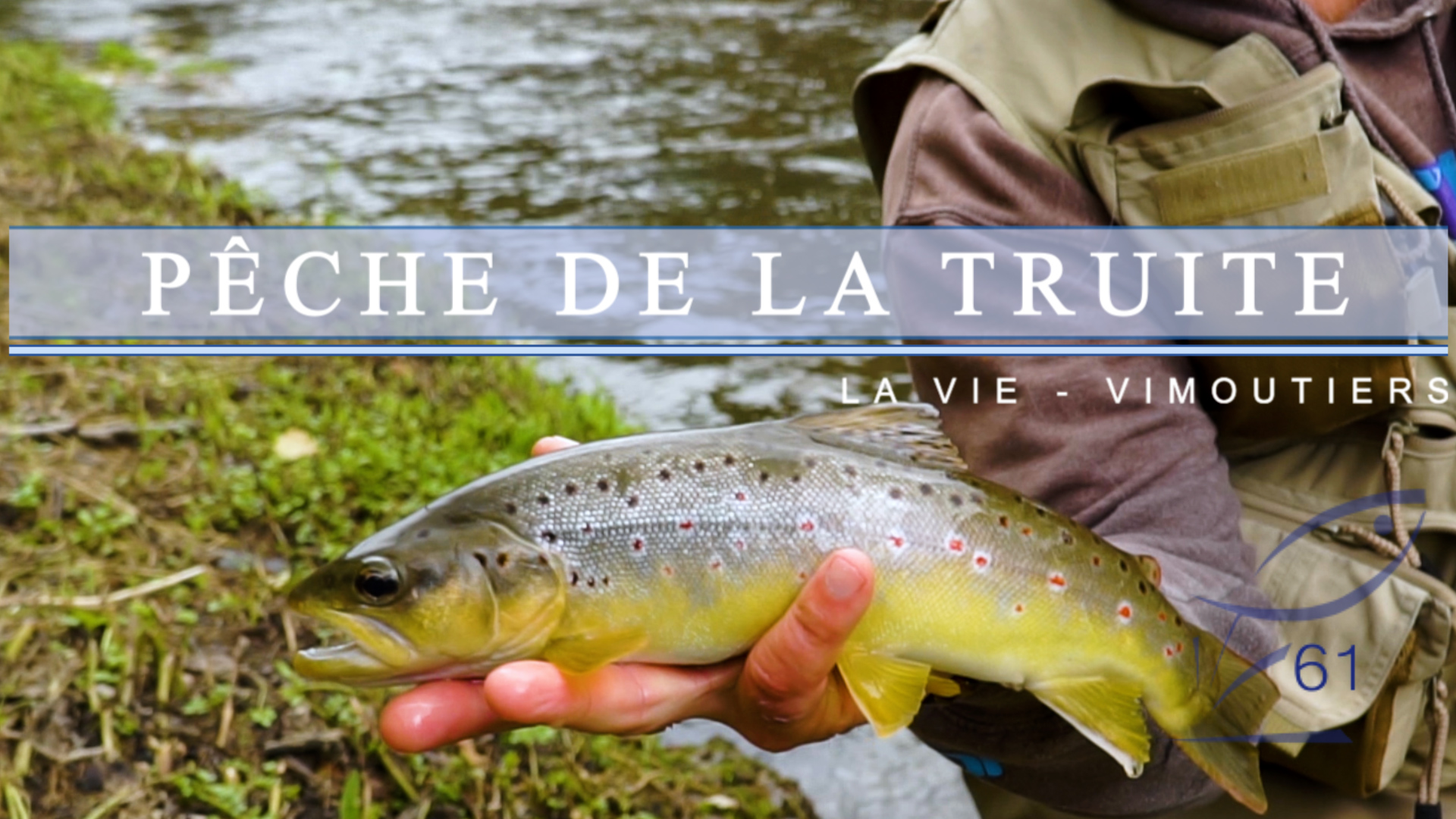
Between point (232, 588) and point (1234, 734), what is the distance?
1687 millimetres

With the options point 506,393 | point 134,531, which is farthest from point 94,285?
point 134,531

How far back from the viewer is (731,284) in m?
4.25

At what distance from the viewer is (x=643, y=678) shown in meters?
1.29

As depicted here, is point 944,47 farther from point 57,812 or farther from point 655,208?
point 655,208

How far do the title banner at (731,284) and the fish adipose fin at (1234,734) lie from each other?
1.28 feet

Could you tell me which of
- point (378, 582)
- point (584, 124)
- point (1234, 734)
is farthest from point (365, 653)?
point (584, 124)

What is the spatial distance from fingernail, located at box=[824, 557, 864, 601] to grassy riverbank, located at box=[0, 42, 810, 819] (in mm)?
1027

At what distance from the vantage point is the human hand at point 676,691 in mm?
1193

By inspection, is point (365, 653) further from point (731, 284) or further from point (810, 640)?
point (731, 284)

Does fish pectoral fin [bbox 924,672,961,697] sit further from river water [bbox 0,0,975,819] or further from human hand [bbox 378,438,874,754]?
river water [bbox 0,0,975,819]

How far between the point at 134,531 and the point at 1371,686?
1976mm

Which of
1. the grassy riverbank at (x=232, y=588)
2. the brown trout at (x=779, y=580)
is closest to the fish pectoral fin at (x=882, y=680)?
the brown trout at (x=779, y=580)

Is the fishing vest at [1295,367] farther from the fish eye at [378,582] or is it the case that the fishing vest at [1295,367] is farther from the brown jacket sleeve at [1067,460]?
the fish eye at [378,582]

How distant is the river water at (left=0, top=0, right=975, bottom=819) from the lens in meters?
3.67
